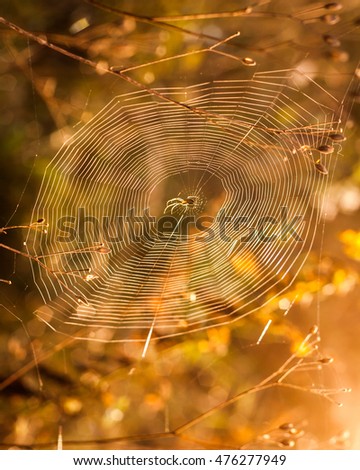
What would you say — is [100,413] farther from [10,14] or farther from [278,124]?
[10,14]

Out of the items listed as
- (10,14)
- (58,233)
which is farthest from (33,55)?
(58,233)

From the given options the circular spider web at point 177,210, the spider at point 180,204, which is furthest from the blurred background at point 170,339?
the spider at point 180,204

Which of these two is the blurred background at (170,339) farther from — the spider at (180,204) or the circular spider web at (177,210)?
the spider at (180,204)

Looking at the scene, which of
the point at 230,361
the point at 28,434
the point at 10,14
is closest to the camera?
the point at 10,14

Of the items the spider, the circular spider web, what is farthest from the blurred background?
the spider

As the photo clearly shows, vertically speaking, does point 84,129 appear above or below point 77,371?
above

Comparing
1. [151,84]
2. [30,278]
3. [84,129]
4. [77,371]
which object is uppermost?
[151,84]

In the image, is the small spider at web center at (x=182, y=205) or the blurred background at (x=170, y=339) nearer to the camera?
the blurred background at (x=170, y=339)

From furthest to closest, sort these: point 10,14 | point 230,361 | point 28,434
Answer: point 230,361 < point 28,434 < point 10,14
